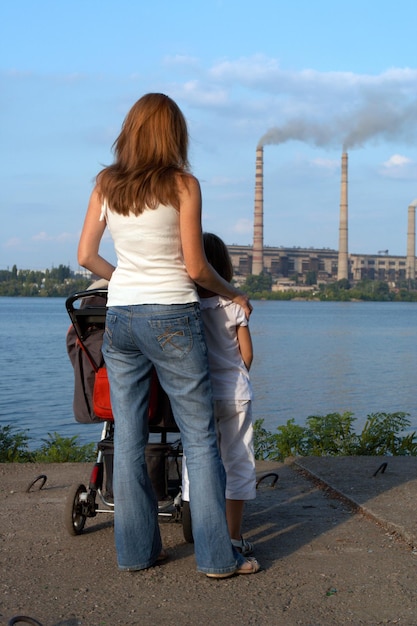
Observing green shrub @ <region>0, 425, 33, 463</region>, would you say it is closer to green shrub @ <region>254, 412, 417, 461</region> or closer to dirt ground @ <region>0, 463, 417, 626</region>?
green shrub @ <region>254, 412, 417, 461</region>

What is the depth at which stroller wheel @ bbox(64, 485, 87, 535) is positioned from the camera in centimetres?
448

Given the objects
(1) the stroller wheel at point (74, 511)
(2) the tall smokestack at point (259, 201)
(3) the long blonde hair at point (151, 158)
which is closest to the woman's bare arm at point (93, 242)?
(3) the long blonde hair at point (151, 158)

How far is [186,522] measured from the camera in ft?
14.3

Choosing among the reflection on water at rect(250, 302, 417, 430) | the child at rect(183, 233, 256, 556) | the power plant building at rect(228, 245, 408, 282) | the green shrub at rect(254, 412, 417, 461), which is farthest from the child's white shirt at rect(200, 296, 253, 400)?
the power plant building at rect(228, 245, 408, 282)

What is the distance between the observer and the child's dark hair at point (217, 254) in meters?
4.17

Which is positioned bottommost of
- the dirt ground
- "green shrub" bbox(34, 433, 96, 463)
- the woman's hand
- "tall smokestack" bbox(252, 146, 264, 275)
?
"green shrub" bbox(34, 433, 96, 463)

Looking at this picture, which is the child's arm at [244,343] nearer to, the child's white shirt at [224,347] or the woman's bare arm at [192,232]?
the child's white shirt at [224,347]

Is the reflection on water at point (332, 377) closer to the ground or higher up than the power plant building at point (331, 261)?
closer to the ground

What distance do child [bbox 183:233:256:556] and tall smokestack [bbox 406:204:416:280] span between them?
136911mm

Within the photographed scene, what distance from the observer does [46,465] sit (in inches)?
259

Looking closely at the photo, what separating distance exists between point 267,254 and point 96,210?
469 ft

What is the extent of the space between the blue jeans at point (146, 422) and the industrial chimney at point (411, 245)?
13725cm

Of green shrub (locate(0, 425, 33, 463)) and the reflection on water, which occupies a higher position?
green shrub (locate(0, 425, 33, 463))

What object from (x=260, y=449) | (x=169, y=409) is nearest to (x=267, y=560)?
(x=169, y=409)
